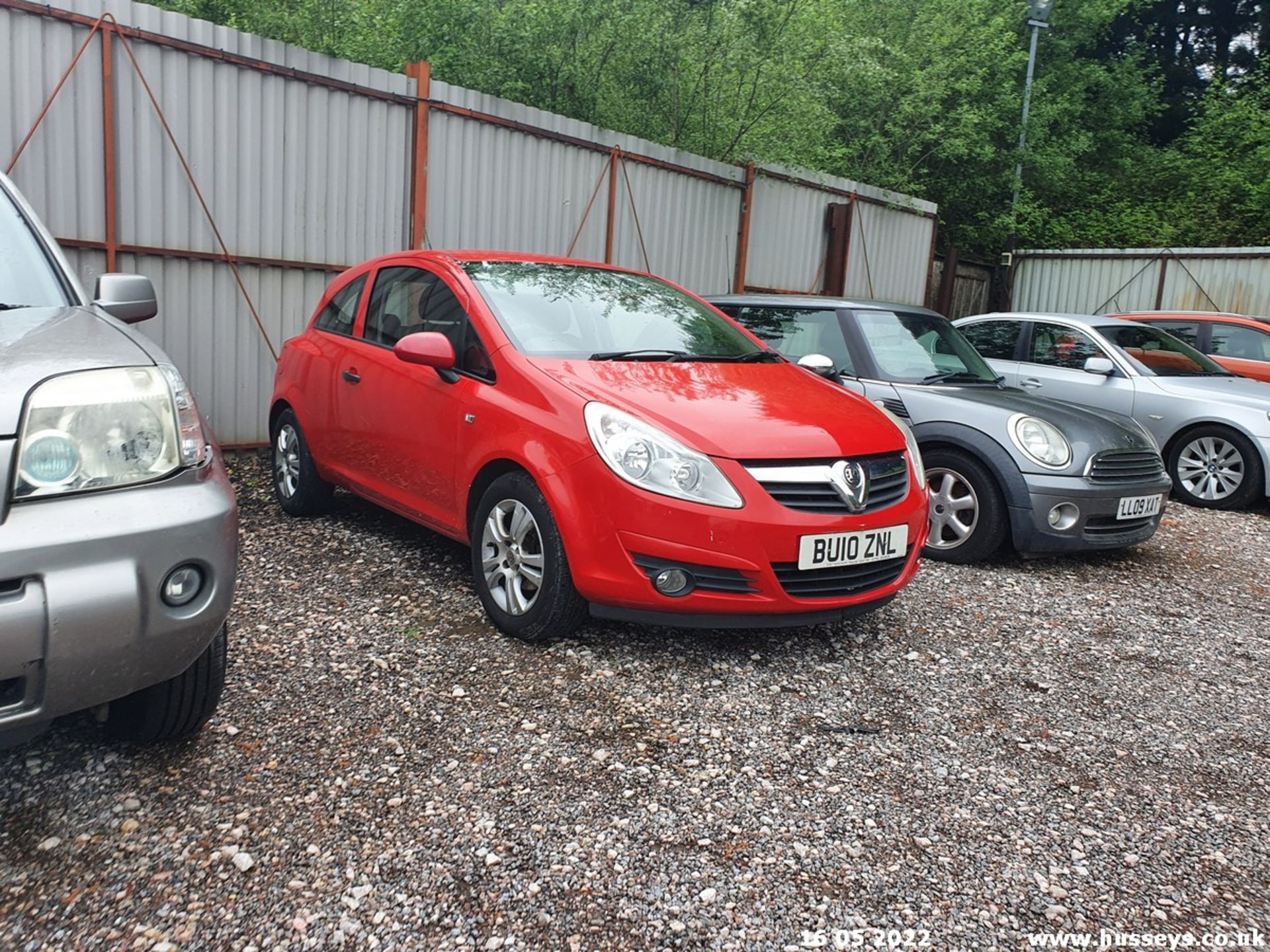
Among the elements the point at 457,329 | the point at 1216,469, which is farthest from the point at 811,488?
the point at 1216,469

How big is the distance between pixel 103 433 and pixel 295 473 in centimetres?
327

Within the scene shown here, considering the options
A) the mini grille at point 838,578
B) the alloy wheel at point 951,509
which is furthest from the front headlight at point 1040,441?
the mini grille at point 838,578

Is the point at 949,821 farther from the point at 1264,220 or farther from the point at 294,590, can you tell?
the point at 1264,220

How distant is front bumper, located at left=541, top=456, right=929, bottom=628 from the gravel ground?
0.92ft

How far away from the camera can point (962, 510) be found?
5250 mm

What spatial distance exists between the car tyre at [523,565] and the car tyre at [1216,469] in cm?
613

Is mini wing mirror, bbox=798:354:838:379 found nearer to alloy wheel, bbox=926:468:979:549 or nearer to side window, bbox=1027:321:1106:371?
alloy wheel, bbox=926:468:979:549

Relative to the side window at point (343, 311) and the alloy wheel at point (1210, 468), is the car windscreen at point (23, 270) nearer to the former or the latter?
the side window at point (343, 311)

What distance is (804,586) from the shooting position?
3.45 metres

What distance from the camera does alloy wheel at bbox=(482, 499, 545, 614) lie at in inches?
141

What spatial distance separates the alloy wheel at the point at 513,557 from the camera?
3.58 m

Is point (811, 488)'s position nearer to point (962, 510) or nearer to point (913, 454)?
point (913, 454)

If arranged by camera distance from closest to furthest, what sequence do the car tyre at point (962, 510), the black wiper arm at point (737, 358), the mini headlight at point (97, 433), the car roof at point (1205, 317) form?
the mini headlight at point (97, 433), the black wiper arm at point (737, 358), the car tyre at point (962, 510), the car roof at point (1205, 317)

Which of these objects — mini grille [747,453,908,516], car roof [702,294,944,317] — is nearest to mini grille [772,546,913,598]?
mini grille [747,453,908,516]
